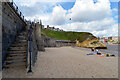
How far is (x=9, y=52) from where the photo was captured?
7.37m

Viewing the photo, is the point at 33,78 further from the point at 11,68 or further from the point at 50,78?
the point at 11,68

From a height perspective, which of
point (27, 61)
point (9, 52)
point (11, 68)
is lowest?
point (11, 68)

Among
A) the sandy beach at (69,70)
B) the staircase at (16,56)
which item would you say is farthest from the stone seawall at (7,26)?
the sandy beach at (69,70)

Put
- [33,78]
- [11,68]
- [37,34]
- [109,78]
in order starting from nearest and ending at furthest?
[33,78], [109,78], [11,68], [37,34]

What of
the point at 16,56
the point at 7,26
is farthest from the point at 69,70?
the point at 7,26

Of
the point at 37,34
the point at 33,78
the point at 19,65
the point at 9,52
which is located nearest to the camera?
the point at 33,78

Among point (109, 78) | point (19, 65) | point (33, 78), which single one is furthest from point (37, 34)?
point (109, 78)

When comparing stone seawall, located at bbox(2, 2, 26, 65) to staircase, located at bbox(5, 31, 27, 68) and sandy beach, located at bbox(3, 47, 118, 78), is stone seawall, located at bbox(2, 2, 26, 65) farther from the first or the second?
sandy beach, located at bbox(3, 47, 118, 78)

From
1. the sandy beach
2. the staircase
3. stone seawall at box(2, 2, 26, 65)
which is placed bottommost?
the sandy beach

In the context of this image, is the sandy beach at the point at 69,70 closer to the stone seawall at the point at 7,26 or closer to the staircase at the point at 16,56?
the staircase at the point at 16,56

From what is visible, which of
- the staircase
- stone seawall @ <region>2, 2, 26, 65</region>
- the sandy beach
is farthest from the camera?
stone seawall @ <region>2, 2, 26, 65</region>

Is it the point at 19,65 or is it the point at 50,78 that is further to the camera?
the point at 19,65

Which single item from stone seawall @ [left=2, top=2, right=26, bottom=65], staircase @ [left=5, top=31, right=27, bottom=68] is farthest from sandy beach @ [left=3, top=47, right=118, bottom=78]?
stone seawall @ [left=2, top=2, right=26, bottom=65]

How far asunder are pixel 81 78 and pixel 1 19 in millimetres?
8678
